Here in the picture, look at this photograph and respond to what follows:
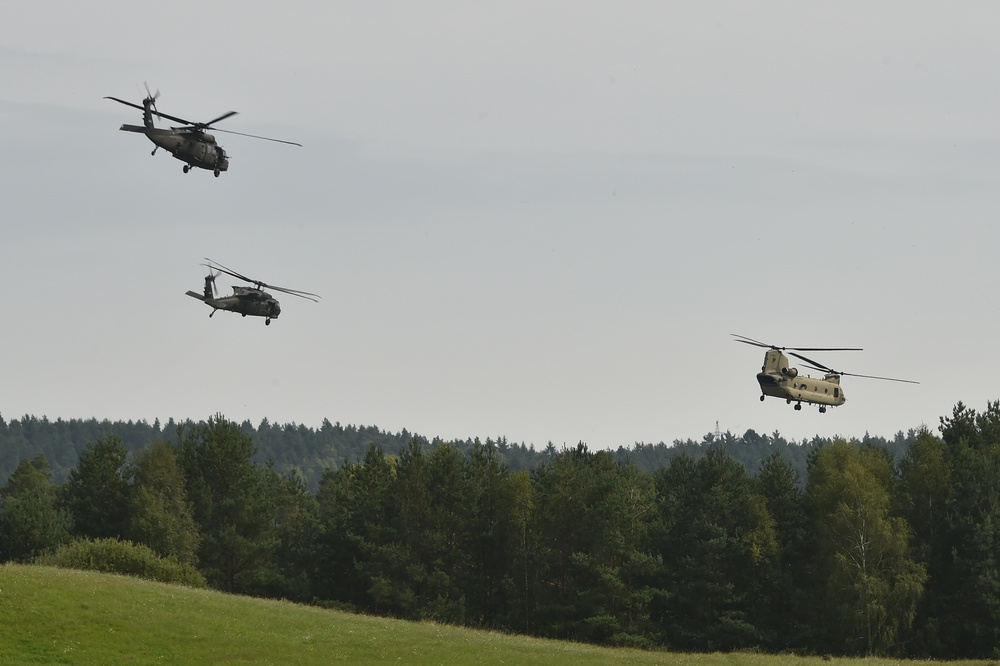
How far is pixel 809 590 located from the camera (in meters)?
93.5

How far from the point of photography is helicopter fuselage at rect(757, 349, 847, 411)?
7731 cm

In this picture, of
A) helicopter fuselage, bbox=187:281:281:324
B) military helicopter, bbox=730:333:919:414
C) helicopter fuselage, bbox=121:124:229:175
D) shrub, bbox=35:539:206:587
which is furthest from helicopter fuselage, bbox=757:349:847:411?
shrub, bbox=35:539:206:587

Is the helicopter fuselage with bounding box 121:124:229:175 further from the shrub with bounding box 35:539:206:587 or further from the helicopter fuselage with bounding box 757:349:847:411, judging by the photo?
the helicopter fuselage with bounding box 757:349:847:411

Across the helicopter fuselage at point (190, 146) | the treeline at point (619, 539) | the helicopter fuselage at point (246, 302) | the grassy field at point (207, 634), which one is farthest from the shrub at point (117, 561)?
the helicopter fuselage at point (190, 146)

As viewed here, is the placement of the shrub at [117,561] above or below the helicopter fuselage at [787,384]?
below

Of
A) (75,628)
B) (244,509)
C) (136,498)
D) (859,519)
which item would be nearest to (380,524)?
(244,509)

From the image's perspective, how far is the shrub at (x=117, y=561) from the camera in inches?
3280

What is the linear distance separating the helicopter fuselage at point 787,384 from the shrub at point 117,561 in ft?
125

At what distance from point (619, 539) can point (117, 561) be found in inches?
1329

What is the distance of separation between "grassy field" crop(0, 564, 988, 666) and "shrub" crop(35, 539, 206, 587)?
11508 mm

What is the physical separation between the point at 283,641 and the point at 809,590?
44838 millimetres

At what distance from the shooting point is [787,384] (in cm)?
7781

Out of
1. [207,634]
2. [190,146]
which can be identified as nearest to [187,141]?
[190,146]

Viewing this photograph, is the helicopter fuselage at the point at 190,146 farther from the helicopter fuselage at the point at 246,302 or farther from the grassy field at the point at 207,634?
the grassy field at the point at 207,634
